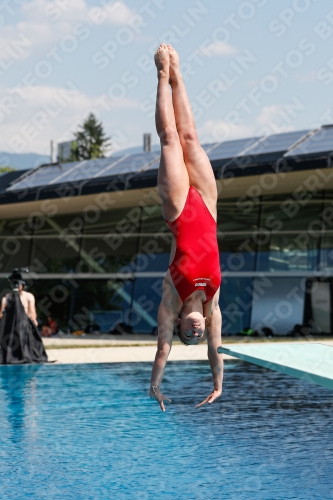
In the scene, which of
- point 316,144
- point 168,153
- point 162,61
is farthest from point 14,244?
point 168,153

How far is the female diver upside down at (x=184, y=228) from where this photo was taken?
595 cm

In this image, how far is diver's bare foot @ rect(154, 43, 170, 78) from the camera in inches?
250

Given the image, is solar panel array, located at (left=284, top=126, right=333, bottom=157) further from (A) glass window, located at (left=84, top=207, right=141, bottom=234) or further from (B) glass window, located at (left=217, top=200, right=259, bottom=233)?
(A) glass window, located at (left=84, top=207, right=141, bottom=234)

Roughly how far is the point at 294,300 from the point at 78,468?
17441 mm

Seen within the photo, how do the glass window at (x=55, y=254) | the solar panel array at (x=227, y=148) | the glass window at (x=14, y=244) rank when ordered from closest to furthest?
the solar panel array at (x=227, y=148) → the glass window at (x=55, y=254) → the glass window at (x=14, y=244)

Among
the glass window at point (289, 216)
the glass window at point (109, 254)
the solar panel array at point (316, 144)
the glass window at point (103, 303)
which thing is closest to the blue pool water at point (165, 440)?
the solar panel array at point (316, 144)

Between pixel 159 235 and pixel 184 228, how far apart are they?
21.8m

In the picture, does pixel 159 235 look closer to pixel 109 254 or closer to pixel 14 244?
pixel 109 254

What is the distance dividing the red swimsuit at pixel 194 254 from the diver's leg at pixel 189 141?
0.30 meters

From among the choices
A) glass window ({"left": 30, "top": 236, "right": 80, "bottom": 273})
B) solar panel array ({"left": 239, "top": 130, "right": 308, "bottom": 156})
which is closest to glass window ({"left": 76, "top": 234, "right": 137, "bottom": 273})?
glass window ({"left": 30, "top": 236, "right": 80, "bottom": 273})

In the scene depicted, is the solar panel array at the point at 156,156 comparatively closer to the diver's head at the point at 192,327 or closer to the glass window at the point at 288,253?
the glass window at the point at 288,253

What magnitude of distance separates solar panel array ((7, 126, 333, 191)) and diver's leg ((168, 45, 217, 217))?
1414cm

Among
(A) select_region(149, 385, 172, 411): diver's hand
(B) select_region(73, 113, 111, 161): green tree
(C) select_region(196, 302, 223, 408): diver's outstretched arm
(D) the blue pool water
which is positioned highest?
(B) select_region(73, 113, 111, 161): green tree

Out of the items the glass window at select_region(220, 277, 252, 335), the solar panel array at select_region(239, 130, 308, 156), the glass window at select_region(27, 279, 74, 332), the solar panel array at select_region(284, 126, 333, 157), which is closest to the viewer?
the solar panel array at select_region(284, 126, 333, 157)
